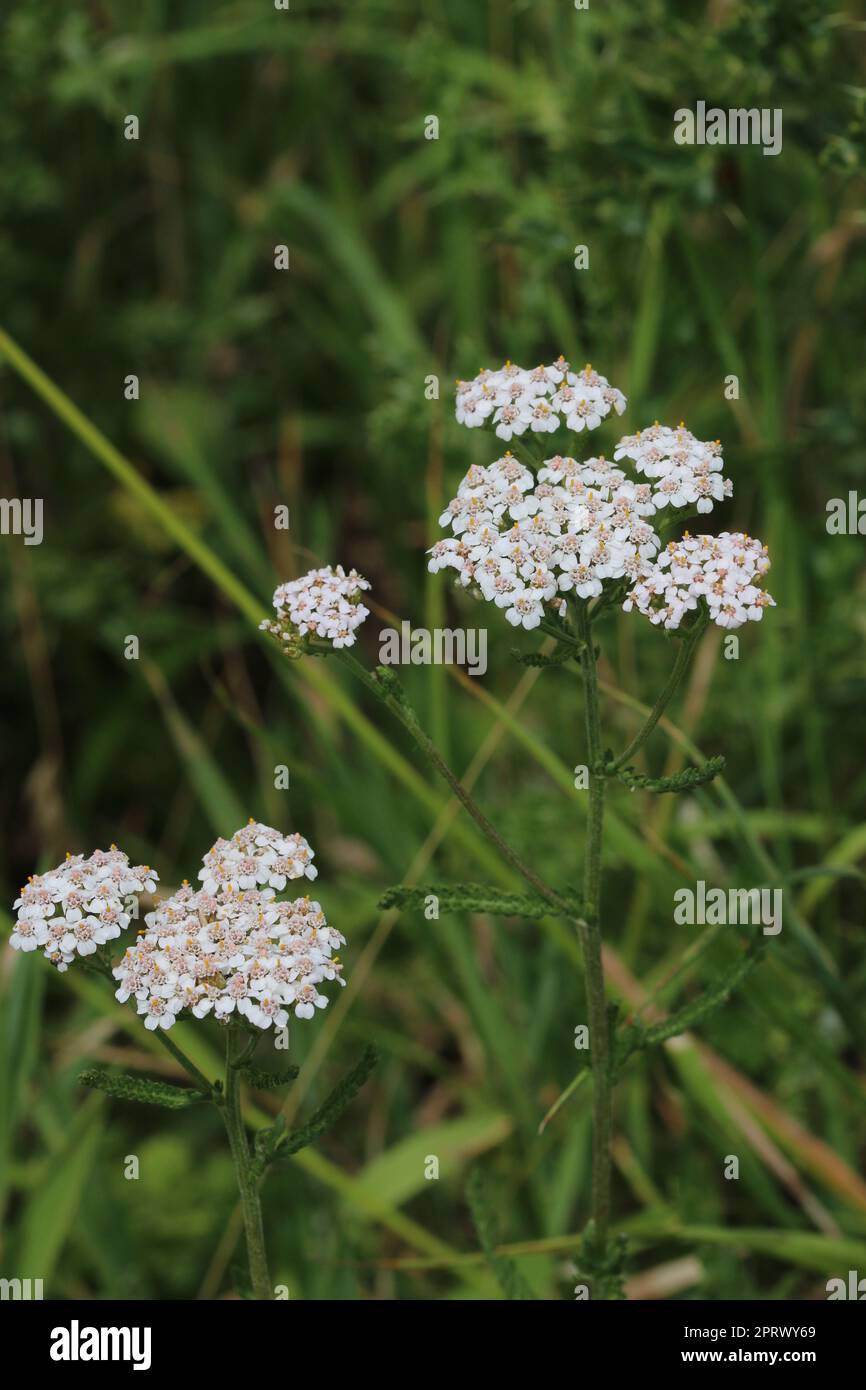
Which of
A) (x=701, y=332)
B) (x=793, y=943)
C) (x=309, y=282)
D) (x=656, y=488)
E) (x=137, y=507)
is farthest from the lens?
(x=309, y=282)

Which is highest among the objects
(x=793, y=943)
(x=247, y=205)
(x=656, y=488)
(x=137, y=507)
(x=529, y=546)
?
(x=247, y=205)

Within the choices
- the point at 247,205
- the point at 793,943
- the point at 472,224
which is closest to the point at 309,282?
the point at 247,205

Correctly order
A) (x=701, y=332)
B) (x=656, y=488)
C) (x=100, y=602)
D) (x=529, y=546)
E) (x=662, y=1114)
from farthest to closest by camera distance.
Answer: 1. (x=100, y=602)
2. (x=701, y=332)
3. (x=662, y=1114)
4. (x=656, y=488)
5. (x=529, y=546)

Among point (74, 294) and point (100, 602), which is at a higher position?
point (74, 294)

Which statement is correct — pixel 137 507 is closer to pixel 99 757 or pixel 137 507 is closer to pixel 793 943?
pixel 99 757

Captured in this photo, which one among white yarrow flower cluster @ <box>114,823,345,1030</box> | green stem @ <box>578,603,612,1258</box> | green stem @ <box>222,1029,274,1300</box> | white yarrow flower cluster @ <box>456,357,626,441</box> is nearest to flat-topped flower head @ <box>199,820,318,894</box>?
white yarrow flower cluster @ <box>114,823,345,1030</box>

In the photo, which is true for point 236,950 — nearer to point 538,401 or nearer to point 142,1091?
point 142,1091

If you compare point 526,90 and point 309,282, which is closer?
point 526,90
